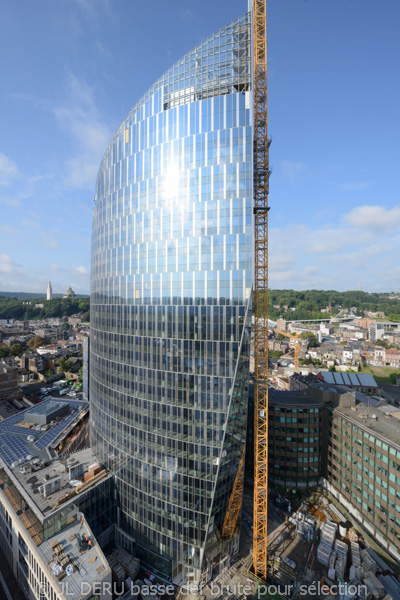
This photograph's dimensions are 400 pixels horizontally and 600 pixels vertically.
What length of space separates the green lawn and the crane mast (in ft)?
452

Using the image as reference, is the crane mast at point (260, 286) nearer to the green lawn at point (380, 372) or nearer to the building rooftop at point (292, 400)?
the building rooftop at point (292, 400)

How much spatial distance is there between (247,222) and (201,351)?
23.5 metres

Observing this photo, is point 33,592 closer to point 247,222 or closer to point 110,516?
point 110,516

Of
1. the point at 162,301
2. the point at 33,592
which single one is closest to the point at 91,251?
the point at 162,301

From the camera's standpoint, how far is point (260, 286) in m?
49.5

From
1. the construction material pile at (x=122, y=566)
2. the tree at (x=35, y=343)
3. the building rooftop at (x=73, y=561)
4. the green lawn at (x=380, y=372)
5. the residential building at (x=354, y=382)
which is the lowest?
the construction material pile at (x=122, y=566)

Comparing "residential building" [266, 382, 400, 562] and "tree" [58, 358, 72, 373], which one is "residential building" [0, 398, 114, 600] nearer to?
"residential building" [266, 382, 400, 562]

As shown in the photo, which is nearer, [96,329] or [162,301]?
[162,301]

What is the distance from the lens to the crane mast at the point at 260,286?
1820 inches

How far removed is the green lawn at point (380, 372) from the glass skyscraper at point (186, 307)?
147m

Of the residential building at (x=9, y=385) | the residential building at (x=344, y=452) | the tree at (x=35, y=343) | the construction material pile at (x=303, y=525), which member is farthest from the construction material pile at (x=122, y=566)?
the tree at (x=35, y=343)

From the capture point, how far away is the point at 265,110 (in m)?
46.2

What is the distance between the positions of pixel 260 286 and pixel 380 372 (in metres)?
163

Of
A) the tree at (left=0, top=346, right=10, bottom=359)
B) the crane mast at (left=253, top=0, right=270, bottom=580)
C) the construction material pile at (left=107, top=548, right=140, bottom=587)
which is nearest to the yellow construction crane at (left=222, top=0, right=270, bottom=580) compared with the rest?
the crane mast at (left=253, top=0, right=270, bottom=580)
